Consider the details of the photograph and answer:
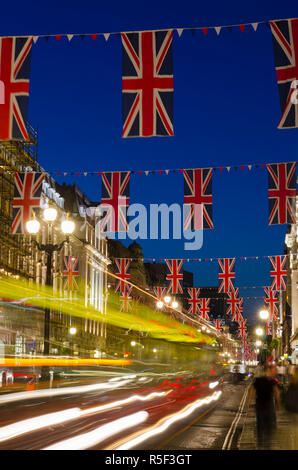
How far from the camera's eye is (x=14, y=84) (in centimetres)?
1633

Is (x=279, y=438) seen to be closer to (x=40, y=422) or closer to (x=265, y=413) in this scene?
(x=265, y=413)

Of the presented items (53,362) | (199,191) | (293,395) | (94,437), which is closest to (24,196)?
(199,191)

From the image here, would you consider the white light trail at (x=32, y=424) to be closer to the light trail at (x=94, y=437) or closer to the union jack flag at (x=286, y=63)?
the light trail at (x=94, y=437)

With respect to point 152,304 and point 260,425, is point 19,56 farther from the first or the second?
point 152,304

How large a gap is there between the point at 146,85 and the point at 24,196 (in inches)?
577

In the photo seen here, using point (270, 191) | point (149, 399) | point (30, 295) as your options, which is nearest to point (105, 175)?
point (270, 191)

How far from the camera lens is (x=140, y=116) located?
15.4 metres

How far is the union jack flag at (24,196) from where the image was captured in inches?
1114

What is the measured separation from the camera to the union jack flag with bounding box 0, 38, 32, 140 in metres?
15.9

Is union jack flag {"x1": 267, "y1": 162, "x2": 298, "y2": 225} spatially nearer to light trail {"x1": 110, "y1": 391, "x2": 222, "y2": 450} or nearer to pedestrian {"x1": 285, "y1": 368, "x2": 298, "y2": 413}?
light trail {"x1": 110, "y1": 391, "x2": 222, "y2": 450}

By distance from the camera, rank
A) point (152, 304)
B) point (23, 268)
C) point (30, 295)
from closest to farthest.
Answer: point (30, 295), point (23, 268), point (152, 304)

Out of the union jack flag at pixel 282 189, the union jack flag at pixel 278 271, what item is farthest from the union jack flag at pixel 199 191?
the union jack flag at pixel 278 271

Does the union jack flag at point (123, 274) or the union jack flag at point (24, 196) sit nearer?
the union jack flag at point (24, 196)
